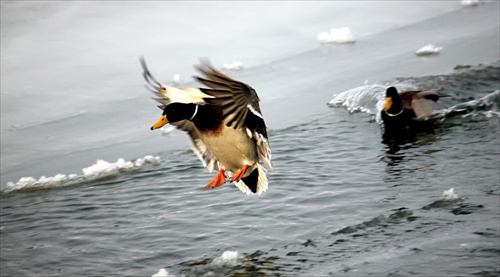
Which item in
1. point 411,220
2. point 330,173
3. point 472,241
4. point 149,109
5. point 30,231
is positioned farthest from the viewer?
point 149,109

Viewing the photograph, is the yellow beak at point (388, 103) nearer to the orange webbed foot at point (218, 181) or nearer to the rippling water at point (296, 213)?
the rippling water at point (296, 213)

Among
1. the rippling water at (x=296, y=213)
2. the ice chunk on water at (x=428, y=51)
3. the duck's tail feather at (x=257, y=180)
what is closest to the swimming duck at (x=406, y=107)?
the rippling water at (x=296, y=213)

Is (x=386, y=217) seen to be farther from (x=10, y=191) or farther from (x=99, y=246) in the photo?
(x=10, y=191)

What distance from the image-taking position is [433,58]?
30.9 feet

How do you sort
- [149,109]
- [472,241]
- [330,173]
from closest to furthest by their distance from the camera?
[472,241], [330,173], [149,109]

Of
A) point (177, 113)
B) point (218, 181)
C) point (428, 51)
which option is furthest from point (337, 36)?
point (177, 113)

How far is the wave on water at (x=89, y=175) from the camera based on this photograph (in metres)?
6.64

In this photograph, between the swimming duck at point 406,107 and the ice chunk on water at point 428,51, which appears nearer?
the swimming duck at point 406,107

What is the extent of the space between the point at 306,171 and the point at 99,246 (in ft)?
6.55

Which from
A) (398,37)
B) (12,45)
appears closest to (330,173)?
(398,37)

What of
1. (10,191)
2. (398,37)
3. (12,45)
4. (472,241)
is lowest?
(472,241)

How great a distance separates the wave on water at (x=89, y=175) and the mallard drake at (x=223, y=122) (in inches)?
65.0

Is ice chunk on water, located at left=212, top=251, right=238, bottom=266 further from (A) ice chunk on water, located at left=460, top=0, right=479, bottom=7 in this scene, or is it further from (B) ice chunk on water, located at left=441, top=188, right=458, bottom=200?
(A) ice chunk on water, located at left=460, top=0, right=479, bottom=7

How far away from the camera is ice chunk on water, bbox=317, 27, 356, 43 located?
1001 centimetres
